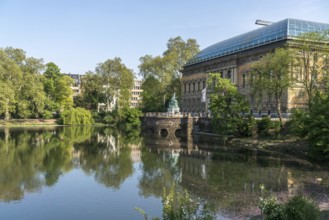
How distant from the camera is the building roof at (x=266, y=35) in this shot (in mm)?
65000

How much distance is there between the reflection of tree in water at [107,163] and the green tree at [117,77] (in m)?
54.8

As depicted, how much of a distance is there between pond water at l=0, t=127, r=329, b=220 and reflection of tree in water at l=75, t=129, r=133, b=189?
82 millimetres

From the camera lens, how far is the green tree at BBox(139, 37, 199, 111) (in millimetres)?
96488

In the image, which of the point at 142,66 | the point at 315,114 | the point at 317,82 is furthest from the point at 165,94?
the point at 315,114

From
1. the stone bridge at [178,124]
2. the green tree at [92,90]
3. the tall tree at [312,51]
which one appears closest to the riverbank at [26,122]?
the green tree at [92,90]

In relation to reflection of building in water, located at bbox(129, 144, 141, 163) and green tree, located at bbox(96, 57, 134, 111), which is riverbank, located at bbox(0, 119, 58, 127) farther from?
reflection of building in water, located at bbox(129, 144, 141, 163)

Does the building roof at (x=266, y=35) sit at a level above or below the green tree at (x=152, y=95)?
above

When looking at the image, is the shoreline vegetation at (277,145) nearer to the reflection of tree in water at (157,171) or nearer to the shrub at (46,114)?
the reflection of tree in water at (157,171)

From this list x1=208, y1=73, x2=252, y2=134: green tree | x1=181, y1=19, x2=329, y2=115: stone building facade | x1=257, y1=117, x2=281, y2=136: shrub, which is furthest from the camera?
x1=181, y1=19, x2=329, y2=115: stone building facade

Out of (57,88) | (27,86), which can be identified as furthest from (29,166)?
(57,88)

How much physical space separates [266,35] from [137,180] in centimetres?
5102

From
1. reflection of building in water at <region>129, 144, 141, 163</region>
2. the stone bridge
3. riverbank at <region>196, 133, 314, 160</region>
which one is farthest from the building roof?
reflection of building in water at <region>129, 144, 141, 163</region>

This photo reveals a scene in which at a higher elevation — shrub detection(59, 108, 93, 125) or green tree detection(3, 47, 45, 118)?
green tree detection(3, 47, 45, 118)

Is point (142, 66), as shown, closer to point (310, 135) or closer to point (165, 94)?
point (165, 94)
